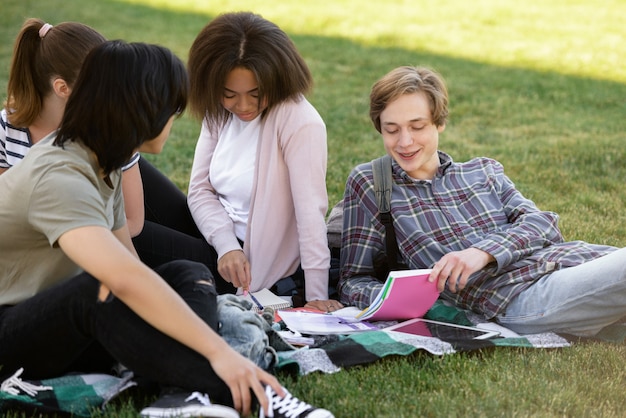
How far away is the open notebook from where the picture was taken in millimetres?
3623

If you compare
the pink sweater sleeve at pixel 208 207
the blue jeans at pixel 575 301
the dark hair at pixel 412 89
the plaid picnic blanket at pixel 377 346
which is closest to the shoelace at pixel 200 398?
the plaid picnic blanket at pixel 377 346

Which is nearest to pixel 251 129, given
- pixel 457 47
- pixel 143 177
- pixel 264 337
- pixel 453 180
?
pixel 143 177

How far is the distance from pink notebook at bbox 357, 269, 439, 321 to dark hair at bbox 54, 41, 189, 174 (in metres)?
1.10

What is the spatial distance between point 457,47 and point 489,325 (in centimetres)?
809

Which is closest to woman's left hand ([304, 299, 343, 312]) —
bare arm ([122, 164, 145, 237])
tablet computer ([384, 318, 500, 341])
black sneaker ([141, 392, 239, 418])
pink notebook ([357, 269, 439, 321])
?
pink notebook ([357, 269, 439, 321])

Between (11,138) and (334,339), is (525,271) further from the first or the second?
(11,138)

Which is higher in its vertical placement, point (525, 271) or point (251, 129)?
point (251, 129)

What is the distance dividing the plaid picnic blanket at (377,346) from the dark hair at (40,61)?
1.39 m

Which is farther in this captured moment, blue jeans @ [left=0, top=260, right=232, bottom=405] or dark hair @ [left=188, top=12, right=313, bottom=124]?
dark hair @ [left=188, top=12, right=313, bottom=124]

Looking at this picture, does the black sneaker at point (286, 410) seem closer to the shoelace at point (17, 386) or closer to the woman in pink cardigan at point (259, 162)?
the shoelace at point (17, 386)

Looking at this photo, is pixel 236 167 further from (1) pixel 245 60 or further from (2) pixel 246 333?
(2) pixel 246 333

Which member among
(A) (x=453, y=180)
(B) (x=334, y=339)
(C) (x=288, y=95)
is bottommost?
(B) (x=334, y=339)

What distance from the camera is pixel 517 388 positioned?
9.23ft

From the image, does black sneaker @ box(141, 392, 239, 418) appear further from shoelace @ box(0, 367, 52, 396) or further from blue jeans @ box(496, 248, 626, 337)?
blue jeans @ box(496, 248, 626, 337)
